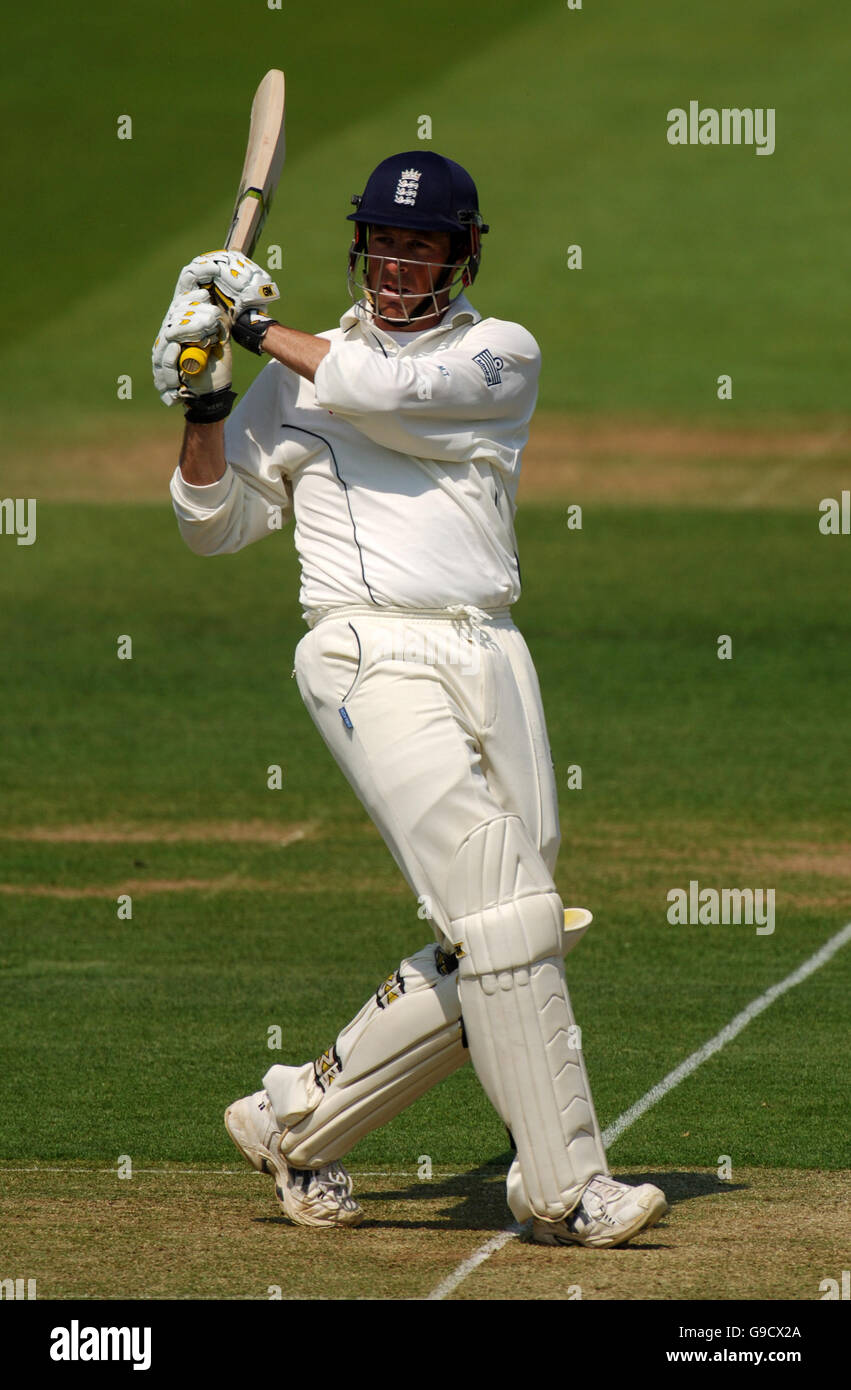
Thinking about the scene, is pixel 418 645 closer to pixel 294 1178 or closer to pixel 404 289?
pixel 404 289

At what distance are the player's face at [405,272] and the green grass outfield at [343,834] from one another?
2.61 meters

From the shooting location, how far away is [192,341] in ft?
18.6

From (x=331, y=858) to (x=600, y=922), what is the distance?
2.00 metres

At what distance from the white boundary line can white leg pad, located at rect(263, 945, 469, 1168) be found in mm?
475

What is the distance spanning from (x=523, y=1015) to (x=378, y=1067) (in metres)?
0.53

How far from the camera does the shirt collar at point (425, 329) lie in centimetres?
596

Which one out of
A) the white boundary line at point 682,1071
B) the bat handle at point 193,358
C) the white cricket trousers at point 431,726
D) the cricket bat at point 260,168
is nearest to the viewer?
the white boundary line at point 682,1071

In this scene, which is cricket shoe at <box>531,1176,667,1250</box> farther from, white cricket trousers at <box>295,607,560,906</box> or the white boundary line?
white cricket trousers at <box>295,607,560,906</box>

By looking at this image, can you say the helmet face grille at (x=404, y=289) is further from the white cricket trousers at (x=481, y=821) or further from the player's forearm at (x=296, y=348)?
the white cricket trousers at (x=481, y=821)

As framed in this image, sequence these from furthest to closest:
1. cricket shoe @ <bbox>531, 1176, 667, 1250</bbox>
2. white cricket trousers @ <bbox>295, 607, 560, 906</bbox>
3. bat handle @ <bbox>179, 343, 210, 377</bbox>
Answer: bat handle @ <bbox>179, 343, 210, 377</bbox>
white cricket trousers @ <bbox>295, 607, 560, 906</bbox>
cricket shoe @ <bbox>531, 1176, 667, 1250</bbox>

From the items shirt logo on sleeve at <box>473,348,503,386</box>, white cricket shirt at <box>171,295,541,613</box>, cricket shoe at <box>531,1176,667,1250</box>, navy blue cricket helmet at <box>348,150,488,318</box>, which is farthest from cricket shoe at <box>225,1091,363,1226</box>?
navy blue cricket helmet at <box>348,150,488,318</box>

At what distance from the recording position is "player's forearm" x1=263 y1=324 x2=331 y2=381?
18.6 ft

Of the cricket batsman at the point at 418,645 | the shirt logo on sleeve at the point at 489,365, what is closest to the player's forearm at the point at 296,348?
the cricket batsman at the point at 418,645

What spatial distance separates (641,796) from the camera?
13.4 meters
